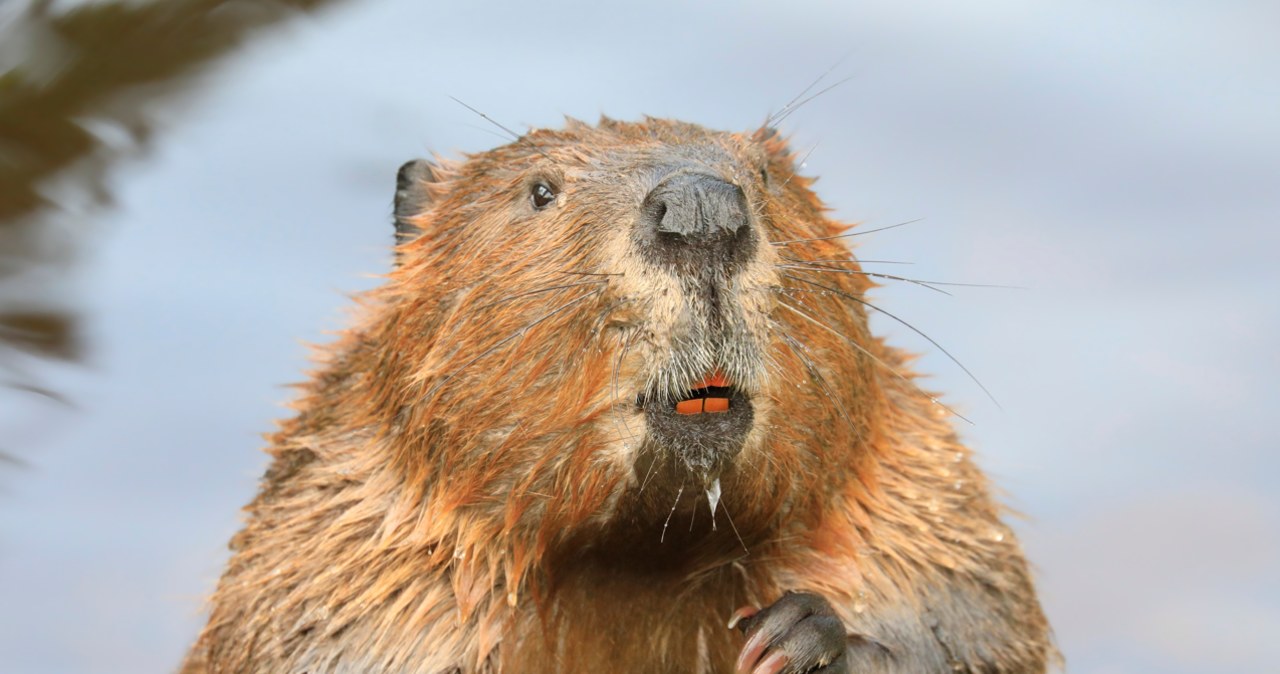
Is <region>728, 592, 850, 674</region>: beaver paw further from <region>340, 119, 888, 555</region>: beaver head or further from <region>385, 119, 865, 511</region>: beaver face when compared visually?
<region>385, 119, 865, 511</region>: beaver face

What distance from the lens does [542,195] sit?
13.5ft

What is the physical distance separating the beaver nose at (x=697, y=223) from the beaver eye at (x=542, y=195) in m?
0.88

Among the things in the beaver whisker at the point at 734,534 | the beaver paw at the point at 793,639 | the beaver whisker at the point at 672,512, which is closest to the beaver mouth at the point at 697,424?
the beaver whisker at the point at 672,512

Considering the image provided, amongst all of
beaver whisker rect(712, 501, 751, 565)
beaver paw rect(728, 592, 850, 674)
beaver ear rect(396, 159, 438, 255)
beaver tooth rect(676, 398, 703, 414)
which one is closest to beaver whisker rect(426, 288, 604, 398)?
beaver tooth rect(676, 398, 703, 414)

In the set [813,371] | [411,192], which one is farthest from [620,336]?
[411,192]

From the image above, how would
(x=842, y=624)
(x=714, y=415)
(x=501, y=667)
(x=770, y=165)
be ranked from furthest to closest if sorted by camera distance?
(x=770, y=165), (x=501, y=667), (x=842, y=624), (x=714, y=415)

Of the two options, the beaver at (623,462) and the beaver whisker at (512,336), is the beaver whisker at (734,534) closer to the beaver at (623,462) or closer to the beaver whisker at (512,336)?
the beaver at (623,462)

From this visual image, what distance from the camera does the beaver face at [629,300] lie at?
3.21 m

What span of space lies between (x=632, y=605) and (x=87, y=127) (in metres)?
2.41

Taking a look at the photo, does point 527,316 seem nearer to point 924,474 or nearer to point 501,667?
point 501,667

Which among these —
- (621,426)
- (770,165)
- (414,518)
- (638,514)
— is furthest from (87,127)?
(770,165)

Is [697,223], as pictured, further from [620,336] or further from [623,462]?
[623,462]

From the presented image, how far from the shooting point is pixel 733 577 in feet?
13.0

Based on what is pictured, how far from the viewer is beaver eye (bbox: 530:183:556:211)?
4090 mm
